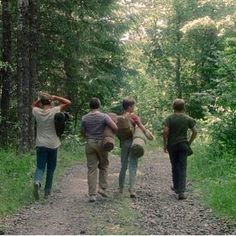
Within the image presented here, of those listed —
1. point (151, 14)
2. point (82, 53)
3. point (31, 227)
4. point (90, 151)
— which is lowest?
point (31, 227)

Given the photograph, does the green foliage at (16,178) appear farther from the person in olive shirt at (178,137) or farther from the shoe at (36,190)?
the person in olive shirt at (178,137)

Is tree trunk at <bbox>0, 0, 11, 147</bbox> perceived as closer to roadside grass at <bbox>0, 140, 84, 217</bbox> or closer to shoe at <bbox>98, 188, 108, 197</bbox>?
roadside grass at <bbox>0, 140, 84, 217</bbox>

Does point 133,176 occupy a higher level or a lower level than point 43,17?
lower

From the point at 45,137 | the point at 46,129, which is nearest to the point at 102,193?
the point at 45,137

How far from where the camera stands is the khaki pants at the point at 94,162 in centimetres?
1081

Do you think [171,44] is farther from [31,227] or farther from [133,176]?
[31,227]

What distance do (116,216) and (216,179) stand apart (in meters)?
4.49

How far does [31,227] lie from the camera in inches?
336

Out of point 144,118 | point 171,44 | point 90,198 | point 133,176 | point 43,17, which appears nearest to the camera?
point 90,198

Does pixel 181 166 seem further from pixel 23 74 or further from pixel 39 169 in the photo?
pixel 23 74

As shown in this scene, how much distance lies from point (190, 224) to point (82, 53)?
564 inches

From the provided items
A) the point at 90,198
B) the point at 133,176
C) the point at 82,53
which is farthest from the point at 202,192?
the point at 82,53

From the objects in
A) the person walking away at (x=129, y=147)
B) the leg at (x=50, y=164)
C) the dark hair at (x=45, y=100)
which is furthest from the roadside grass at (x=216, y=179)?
the dark hair at (x=45, y=100)

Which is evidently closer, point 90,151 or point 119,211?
point 119,211
